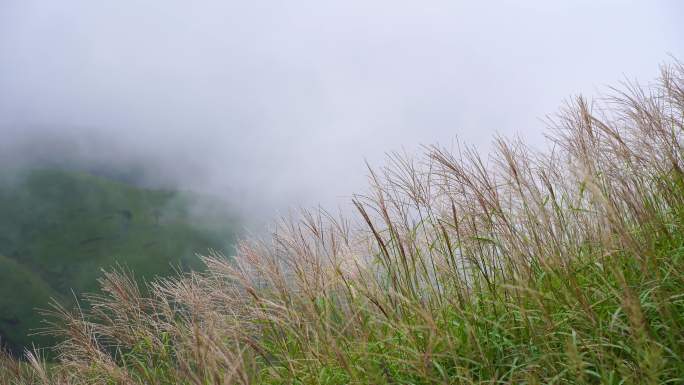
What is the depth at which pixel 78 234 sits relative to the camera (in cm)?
14200

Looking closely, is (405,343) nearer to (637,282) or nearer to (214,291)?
(637,282)

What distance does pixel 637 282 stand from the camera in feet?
8.63

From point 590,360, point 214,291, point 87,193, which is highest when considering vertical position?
point 87,193

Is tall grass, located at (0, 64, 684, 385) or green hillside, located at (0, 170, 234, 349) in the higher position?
green hillside, located at (0, 170, 234, 349)

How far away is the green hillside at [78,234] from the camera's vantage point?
12362 cm

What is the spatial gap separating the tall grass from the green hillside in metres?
118

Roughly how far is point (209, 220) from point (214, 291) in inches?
6256

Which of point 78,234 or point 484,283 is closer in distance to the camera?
point 484,283

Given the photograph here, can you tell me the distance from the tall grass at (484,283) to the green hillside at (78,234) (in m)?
118

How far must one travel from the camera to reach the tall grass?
7.63 ft

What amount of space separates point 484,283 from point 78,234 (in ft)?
510

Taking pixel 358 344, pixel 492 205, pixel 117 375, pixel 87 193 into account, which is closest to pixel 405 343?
pixel 358 344

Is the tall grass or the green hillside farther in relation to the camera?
the green hillside

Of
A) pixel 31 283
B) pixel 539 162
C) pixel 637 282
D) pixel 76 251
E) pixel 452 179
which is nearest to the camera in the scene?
pixel 637 282
